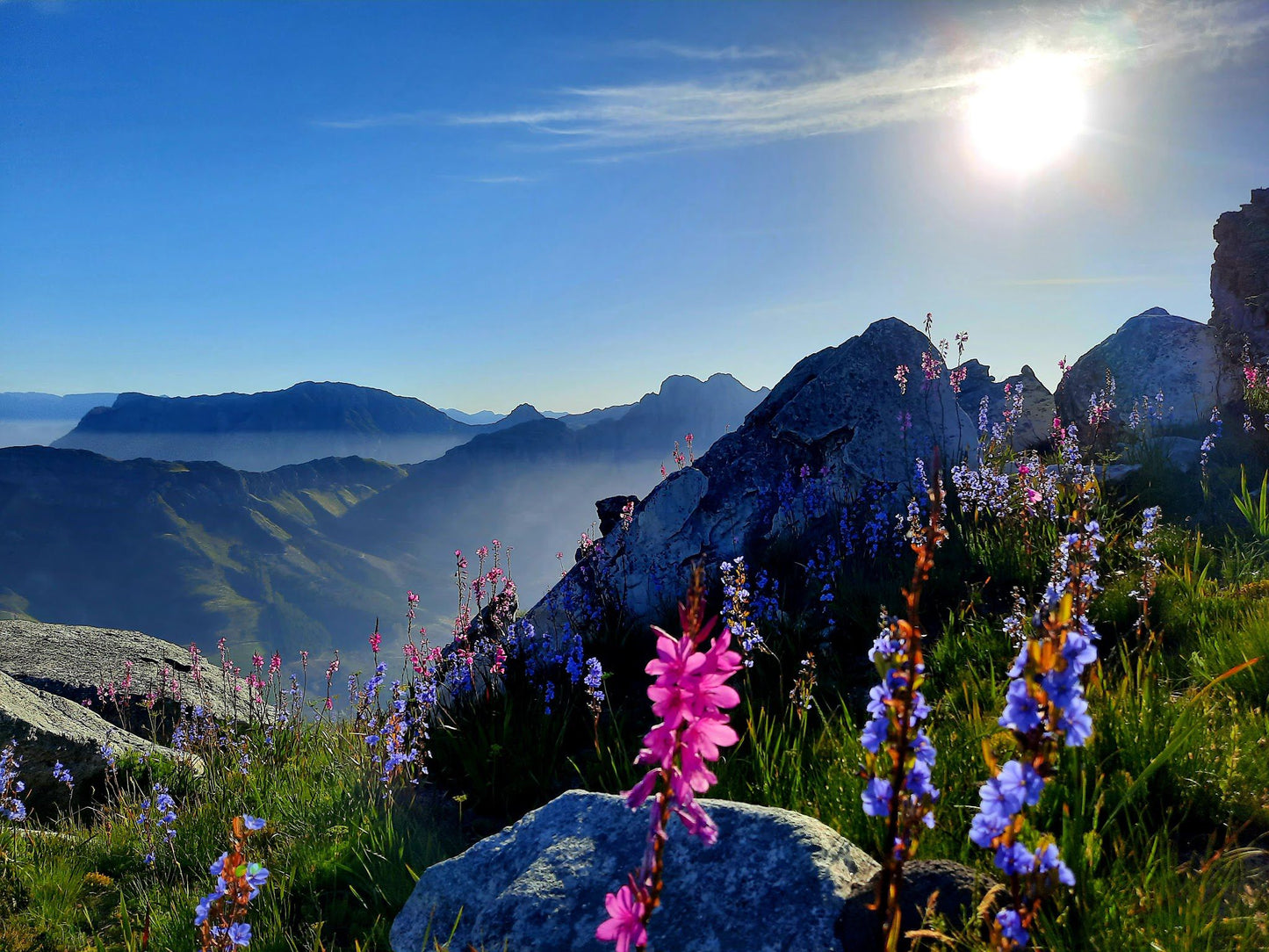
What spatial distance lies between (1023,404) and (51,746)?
1824 cm

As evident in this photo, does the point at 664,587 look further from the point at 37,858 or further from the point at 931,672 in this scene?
the point at 37,858

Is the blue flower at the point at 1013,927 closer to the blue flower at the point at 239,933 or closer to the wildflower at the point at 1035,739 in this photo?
the wildflower at the point at 1035,739

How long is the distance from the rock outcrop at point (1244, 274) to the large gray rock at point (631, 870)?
1612 centimetres

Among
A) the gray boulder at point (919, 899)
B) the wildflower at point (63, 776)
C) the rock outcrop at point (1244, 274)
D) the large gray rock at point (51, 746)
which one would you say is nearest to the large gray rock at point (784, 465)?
the wildflower at point (63, 776)

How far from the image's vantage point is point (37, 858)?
6836mm

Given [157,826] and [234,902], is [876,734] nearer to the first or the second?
[234,902]

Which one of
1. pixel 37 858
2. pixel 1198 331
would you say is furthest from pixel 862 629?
pixel 1198 331

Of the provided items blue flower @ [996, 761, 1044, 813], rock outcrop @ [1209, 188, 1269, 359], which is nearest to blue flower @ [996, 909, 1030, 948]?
blue flower @ [996, 761, 1044, 813]

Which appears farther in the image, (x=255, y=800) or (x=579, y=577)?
(x=579, y=577)

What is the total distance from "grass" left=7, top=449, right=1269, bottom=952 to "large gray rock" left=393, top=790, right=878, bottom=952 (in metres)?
0.41

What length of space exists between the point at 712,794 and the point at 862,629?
2649mm

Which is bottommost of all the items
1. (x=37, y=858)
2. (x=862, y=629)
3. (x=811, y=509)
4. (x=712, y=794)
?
(x=37, y=858)

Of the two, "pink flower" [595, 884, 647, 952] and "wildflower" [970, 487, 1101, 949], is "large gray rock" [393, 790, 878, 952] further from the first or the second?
"pink flower" [595, 884, 647, 952]

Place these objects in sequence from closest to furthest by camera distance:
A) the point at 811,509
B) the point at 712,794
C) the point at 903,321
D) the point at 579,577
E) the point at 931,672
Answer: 1. the point at 712,794
2. the point at 931,672
3. the point at 811,509
4. the point at 579,577
5. the point at 903,321
